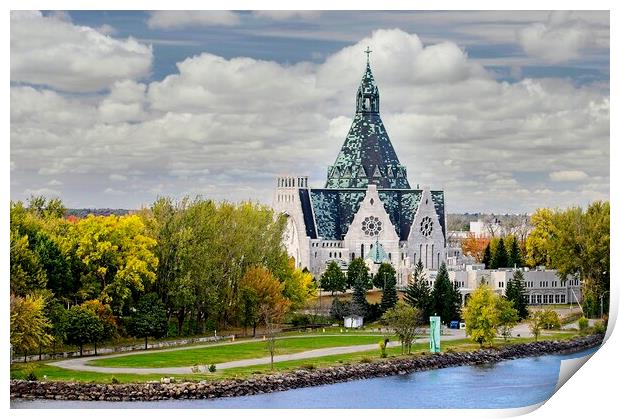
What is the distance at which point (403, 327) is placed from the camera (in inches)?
1388

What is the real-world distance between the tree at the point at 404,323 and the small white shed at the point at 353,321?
2.35 meters

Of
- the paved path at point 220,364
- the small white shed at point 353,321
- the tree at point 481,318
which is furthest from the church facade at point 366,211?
the paved path at point 220,364

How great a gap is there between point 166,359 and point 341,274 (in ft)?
47.8

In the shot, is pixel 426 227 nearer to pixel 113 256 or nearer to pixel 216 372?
pixel 113 256

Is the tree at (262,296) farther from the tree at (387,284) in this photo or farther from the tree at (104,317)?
the tree at (104,317)

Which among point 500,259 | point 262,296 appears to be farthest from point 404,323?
point 500,259

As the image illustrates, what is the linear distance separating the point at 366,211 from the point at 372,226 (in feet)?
1.81

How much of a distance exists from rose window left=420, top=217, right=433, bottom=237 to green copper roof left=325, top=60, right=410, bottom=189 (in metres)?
1.66

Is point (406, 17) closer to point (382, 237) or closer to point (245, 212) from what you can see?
point (245, 212)

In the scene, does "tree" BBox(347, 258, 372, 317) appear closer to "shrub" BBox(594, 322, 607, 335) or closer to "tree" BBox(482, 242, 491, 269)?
"tree" BBox(482, 242, 491, 269)

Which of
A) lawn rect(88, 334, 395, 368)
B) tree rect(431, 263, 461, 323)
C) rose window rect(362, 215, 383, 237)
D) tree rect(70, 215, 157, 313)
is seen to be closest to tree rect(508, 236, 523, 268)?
rose window rect(362, 215, 383, 237)

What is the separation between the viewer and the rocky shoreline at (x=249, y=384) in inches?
1140
